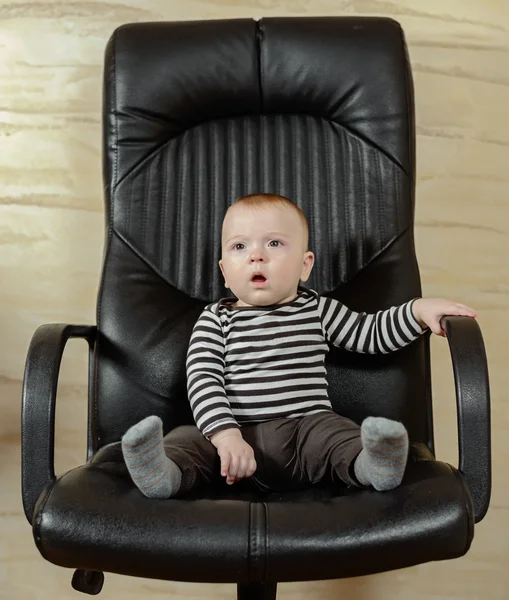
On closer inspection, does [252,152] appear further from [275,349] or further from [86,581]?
[86,581]

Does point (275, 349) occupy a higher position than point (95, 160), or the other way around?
point (95, 160)

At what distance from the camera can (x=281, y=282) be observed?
1.28 meters

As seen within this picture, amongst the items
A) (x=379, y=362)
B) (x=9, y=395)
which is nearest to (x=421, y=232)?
(x=379, y=362)

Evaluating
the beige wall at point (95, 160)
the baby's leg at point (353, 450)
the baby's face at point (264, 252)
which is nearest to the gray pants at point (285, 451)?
the baby's leg at point (353, 450)

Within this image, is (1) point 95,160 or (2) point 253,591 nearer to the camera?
(2) point 253,591

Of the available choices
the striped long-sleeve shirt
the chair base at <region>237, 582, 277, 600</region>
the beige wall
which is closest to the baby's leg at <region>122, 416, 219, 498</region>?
the striped long-sleeve shirt

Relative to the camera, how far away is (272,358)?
1.26 meters

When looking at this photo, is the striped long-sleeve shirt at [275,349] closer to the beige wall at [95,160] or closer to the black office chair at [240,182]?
the black office chair at [240,182]

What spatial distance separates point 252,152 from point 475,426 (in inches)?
26.4

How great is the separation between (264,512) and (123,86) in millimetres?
839

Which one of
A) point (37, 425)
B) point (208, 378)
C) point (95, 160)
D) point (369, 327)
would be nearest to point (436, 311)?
point (369, 327)

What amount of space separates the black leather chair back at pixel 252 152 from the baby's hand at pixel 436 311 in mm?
99

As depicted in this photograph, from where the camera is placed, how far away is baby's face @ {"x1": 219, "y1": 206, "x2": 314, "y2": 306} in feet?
4.19

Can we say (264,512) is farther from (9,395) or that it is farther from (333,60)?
(9,395)
